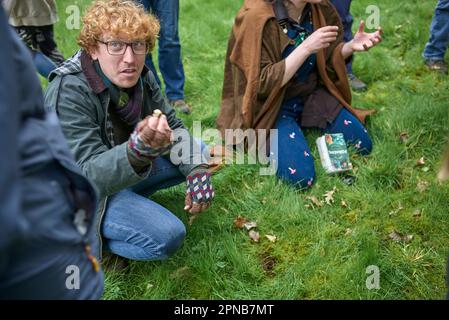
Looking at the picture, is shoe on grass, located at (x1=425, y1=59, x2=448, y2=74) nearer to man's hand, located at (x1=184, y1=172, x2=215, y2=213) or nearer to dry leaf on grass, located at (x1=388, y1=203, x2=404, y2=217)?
dry leaf on grass, located at (x1=388, y1=203, x2=404, y2=217)

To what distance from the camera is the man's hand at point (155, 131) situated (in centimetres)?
169

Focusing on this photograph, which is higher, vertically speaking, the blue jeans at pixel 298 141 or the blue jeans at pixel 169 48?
the blue jeans at pixel 169 48

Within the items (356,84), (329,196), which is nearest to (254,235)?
(329,196)

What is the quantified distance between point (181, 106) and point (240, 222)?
1.46 meters

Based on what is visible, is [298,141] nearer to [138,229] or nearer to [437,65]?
[138,229]

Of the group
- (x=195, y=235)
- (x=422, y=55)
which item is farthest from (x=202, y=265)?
(x=422, y=55)

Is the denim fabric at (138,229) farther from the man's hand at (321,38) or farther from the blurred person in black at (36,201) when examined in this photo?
the man's hand at (321,38)


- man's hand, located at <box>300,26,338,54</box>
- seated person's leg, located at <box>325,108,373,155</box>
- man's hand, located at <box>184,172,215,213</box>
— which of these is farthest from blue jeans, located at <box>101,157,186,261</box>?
seated person's leg, located at <box>325,108,373,155</box>

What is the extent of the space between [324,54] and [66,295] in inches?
97.6

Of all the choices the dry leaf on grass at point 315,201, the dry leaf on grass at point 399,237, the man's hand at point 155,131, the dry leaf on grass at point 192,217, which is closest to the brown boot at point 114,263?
the dry leaf on grass at point 192,217

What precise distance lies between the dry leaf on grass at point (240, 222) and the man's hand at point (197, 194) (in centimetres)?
31

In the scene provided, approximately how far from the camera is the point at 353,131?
10.4 ft

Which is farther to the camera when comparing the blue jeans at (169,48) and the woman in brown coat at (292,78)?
the blue jeans at (169,48)

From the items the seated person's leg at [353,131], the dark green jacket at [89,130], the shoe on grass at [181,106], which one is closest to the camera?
the dark green jacket at [89,130]
